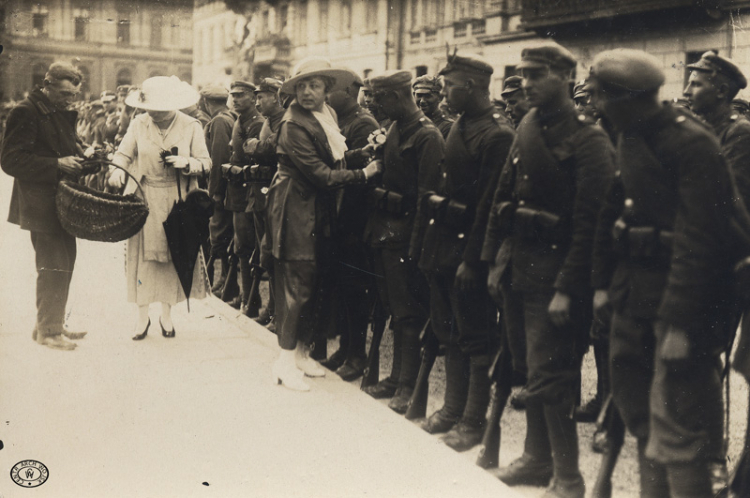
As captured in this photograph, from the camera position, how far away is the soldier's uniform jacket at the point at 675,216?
10.1 ft

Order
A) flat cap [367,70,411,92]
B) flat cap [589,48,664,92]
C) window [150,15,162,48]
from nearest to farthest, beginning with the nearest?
flat cap [589,48,664,92] → flat cap [367,70,411,92] → window [150,15,162,48]

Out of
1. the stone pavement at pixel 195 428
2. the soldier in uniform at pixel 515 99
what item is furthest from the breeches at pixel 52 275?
the soldier in uniform at pixel 515 99

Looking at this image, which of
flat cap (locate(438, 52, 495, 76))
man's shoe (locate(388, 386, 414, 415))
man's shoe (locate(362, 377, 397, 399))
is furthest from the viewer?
man's shoe (locate(362, 377, 397, 399))

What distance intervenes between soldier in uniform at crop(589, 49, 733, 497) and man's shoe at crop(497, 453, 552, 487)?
Result: 2.45ft

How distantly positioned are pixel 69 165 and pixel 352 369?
116 inches

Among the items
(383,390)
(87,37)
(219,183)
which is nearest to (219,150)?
(219,183)

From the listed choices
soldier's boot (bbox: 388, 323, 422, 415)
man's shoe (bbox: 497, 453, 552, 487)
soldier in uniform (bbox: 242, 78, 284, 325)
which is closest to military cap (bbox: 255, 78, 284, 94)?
soldier in uniform (bbox: 242, 78, 284, 325)

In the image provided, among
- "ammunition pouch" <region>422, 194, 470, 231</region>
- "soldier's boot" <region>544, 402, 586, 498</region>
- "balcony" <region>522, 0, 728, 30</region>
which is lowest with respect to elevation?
"soldier's boot" <region>544, 402, 586, 498</region>

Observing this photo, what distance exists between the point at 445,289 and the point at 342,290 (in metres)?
1.64

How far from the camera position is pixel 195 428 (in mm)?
5020

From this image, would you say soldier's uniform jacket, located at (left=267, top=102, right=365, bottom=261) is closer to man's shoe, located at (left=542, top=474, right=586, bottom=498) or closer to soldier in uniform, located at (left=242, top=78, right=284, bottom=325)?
soldier in uniform, located at (left=242, top=78, right=284, bottom=325)

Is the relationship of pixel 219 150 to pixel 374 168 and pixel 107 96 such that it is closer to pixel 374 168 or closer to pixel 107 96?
pixel 374 168

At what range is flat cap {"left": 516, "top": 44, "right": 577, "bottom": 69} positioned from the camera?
3887 mm

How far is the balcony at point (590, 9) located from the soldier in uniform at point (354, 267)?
358cm
